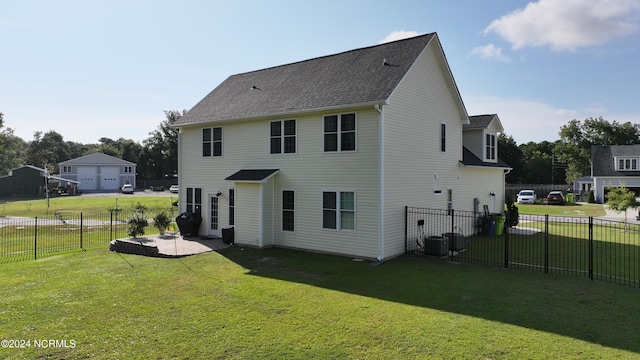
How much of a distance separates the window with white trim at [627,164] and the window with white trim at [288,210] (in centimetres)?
4563

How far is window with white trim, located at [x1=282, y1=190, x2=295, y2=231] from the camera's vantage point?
572 inches

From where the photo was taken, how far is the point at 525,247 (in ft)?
50.1

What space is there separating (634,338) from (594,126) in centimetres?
7750

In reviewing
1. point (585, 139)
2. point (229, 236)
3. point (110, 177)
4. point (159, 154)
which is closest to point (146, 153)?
point (159, 154)

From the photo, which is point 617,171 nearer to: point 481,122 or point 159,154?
point 481,122

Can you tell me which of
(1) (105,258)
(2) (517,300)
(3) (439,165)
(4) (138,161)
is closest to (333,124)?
(3) (439,165)

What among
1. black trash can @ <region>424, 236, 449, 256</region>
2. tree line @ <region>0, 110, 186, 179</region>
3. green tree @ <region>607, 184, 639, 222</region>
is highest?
tree line @ <region>0, 110, 186, 179</region>

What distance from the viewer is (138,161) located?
82.8 meters

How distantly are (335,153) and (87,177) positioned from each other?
229 feet

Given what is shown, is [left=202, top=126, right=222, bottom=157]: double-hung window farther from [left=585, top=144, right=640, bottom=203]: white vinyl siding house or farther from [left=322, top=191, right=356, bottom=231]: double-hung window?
[left=585, top=144, right=640, bottom=203]: white vinyl siding house

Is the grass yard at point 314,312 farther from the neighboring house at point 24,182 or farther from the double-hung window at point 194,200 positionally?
the neighboring house at point 24,182

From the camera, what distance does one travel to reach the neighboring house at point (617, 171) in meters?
41.5

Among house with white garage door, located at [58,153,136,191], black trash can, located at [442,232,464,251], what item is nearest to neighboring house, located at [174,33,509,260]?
black trash can, located at [442,232,464,251]

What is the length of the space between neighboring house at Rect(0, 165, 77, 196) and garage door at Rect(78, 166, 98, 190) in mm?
6778
